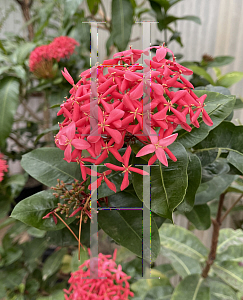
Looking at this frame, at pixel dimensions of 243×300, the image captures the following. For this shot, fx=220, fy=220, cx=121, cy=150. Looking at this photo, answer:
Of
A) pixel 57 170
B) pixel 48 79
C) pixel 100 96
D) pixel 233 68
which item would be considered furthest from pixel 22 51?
pixel 233 68

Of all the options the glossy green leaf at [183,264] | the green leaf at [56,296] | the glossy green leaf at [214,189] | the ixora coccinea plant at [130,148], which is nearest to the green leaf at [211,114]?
the ixora coccinea plant at [130,148]

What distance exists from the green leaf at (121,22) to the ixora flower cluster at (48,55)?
0.20 metres

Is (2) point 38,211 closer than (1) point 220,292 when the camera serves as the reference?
Yes

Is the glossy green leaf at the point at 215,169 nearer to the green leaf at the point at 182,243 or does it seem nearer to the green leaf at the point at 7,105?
the green leaf at the point at 182,243

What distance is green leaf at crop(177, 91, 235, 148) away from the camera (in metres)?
0.31

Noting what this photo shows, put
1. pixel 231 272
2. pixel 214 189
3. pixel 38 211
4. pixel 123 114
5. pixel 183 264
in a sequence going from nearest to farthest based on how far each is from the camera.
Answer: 1. pixel 123 114
2. pixel 38 211
3. pixel 214 189
4. pixel 231 272
5. pixel 183 264

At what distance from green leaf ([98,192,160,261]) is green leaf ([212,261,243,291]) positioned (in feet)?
1.49

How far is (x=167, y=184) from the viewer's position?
0.82ft

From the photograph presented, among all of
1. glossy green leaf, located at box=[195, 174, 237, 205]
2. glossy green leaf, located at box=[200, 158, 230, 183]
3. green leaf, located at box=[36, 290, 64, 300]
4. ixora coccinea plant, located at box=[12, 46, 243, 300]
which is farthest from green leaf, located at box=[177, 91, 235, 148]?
green leaf, located at box=[36, 290, 64, 300]

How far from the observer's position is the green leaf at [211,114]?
308mm

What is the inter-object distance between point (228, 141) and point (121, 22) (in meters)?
0.61

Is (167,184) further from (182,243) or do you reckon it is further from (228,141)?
(182,243)

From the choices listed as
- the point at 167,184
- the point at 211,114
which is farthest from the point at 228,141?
the point at 167,184

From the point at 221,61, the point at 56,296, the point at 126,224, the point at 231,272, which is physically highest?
the point at 221,61
